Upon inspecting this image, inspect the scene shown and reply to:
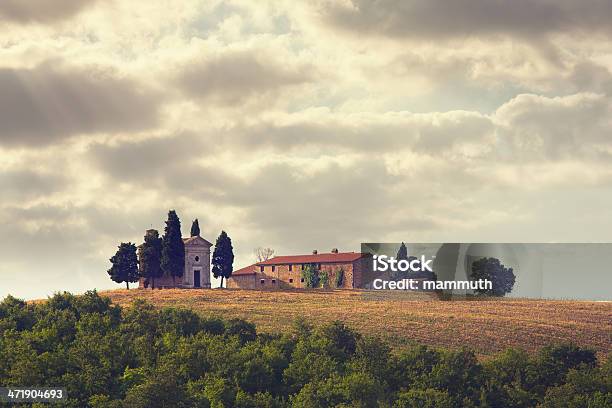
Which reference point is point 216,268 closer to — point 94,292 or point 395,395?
point 94,292

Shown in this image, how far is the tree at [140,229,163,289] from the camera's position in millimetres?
141250

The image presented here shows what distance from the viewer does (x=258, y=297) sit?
428 feet

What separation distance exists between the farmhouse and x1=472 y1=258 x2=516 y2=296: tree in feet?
68.5

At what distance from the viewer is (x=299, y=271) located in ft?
550

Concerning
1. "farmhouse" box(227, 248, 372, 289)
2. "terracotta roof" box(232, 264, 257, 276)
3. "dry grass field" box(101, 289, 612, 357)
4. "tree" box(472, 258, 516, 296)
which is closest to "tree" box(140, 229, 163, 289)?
"dry grass field" box(101, 289, 612, 357)

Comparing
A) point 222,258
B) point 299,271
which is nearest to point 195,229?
point 222,258

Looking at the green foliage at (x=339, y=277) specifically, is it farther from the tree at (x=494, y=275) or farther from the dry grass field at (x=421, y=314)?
the tree at (x=494, y=275)

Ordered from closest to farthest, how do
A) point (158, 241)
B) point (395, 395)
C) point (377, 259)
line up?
point (395, 395) → point (158, 241) → point (377, 259)

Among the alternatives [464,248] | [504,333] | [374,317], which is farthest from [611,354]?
[464,248]

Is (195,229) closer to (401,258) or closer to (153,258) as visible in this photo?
(153,258)

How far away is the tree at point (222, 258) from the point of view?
151m

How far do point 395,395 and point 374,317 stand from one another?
28973mm

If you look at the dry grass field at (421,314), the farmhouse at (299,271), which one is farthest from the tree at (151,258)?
the farmhouse at (299,271)

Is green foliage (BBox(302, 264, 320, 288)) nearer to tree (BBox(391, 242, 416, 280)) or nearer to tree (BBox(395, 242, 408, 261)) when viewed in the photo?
tree (BBox(391, 242, 416, 280))
